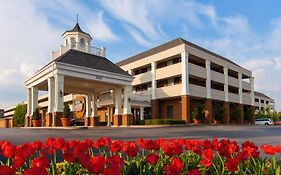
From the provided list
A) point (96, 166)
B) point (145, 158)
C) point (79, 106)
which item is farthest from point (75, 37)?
point (96, 166)

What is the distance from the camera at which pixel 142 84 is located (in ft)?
161

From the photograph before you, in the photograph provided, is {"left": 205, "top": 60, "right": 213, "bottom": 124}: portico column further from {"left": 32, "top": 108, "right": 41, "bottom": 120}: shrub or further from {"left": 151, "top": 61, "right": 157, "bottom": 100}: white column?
{"left": 32, "top": 108, "right": 41, "bottom": 120}: shrub

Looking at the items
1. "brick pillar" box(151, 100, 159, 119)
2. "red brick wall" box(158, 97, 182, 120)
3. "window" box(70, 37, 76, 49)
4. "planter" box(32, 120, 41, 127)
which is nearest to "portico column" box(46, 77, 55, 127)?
"planter" box(32, 120, 41, 127)

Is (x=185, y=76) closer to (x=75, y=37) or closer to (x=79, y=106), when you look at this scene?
(x=75, y=37)

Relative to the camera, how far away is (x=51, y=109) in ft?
87.8

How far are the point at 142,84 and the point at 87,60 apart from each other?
19.4m

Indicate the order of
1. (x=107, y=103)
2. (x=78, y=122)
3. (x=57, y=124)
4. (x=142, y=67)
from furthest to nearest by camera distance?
(x=142, y=67)
(x=78, y=122)
(x=107, y=103)
(x=57, y=124)

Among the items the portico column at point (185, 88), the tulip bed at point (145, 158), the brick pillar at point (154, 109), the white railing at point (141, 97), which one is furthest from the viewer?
the brick pillar at point (154, 109)

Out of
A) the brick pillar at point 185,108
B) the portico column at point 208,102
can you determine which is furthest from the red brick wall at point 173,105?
the portico column at point 208,102

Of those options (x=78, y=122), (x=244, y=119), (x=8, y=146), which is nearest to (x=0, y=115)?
(x=78, y=122)

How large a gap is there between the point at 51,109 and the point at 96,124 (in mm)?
9955

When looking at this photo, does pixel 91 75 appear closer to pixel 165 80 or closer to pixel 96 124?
pixel 96 124

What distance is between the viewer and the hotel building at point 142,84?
92.0 ft

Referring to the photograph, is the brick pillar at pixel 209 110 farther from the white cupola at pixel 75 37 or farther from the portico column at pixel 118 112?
the white cupola at pixel 75 37
